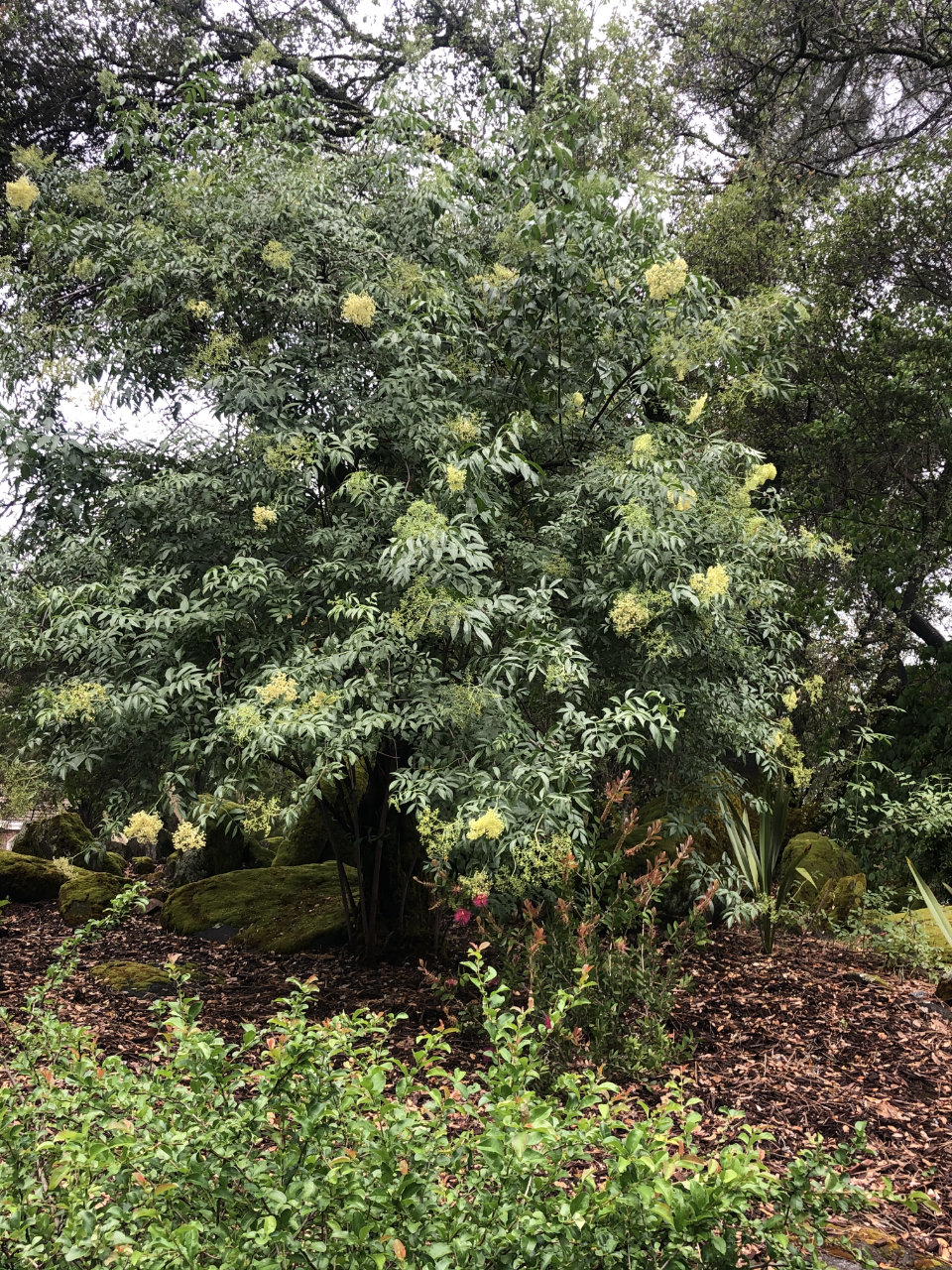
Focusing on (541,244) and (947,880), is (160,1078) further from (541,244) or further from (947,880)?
(947,880)

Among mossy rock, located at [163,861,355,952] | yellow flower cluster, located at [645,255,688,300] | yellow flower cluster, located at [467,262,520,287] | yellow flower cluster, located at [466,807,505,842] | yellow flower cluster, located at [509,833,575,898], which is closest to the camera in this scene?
yellow flower cluster, located at [466,807,505,842]

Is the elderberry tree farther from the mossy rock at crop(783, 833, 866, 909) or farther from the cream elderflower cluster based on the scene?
the mossy rock at crop(783, 833, 866, 909)

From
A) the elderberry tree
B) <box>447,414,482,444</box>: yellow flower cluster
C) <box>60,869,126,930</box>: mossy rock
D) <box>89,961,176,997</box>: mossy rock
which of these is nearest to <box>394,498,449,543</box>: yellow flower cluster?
the elderberry tree

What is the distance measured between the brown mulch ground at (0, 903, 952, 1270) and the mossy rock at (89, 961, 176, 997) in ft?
0.27

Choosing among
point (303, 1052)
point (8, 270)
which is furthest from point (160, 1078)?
point (8, 270)

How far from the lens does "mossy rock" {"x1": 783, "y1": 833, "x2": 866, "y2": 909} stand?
247 inches

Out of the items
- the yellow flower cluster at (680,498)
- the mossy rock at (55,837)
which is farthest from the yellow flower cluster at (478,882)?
the mossy rock at (55,837)

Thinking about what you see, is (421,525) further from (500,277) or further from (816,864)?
(816,864)

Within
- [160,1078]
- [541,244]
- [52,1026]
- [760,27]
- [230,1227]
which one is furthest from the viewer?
[760,27]

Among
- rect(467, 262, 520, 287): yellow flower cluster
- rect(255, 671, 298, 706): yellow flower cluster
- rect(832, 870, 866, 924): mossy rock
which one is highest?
rect(467, 262, 520, 287): yellow flower cluster

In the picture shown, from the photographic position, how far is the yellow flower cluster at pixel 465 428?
4312mm

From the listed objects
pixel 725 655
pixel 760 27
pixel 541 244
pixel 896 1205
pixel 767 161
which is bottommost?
pixel 896 1205

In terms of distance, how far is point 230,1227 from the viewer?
1814 mm

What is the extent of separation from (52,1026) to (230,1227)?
1.01m
